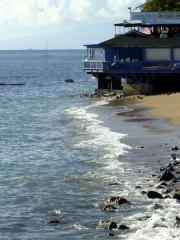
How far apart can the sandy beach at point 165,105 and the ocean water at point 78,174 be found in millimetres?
1851

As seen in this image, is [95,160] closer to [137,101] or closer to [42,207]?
[42,207]

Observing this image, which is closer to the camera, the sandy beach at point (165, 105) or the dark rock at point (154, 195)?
the dark rock at point (154, 195)

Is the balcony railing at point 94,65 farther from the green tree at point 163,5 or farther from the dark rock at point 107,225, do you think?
the dark rock at point 107,225

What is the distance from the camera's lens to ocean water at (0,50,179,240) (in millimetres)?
16391

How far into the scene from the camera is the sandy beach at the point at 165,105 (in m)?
A: 35.8

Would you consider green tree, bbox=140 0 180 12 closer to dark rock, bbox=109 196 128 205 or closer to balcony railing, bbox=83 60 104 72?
balcony railing, bbox=83 60 104 72

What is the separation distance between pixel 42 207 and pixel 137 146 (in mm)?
9471

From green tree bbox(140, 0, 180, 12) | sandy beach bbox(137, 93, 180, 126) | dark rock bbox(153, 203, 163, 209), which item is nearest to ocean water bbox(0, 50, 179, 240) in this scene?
dark rock bbox(153, 203, 163, 209)

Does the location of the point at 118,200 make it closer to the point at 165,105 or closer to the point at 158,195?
the point at 158,195

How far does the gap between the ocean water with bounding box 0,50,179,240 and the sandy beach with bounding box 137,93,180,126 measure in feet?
6.07

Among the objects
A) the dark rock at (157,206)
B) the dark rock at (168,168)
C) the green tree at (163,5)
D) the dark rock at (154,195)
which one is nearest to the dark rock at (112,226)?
the dark rock at (157,206)

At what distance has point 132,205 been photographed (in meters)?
18.1

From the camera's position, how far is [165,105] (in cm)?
4138

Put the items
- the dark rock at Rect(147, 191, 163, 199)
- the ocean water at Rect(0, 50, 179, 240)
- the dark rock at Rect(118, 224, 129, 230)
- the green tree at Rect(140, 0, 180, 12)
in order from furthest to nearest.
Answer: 1. the green tree at Rect(140, 0, 180, 12)
2. the dark rock at Rect(147, 191, 163, 199)
3. the ocean water at Rect(0, 50, 179, 240)
4. the dark rock at Rect(118, 224, 129, 230)
